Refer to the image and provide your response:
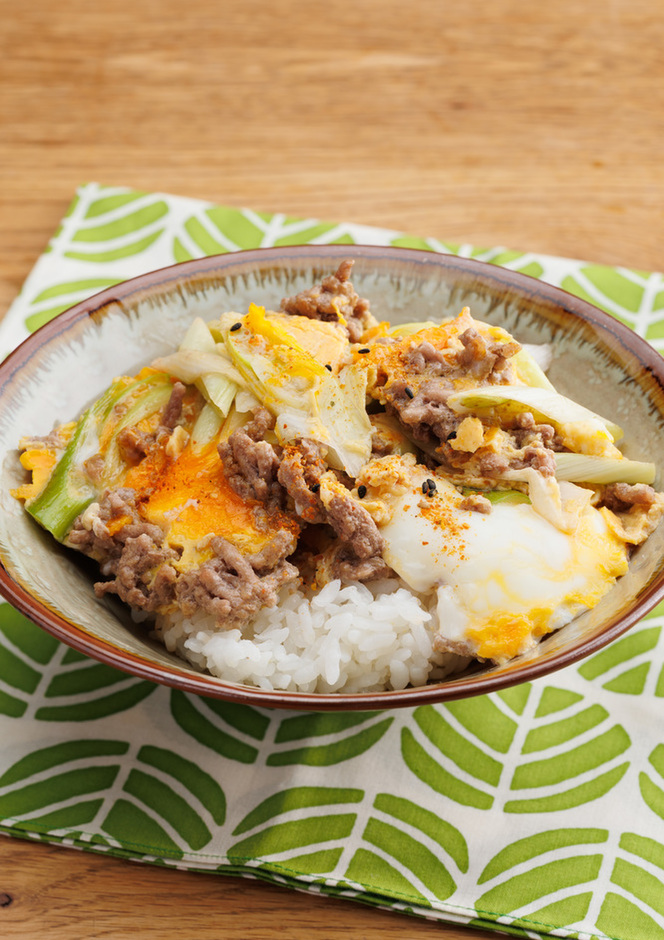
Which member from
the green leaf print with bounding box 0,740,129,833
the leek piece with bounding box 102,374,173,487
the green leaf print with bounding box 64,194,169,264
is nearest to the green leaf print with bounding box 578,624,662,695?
the green leaf print with bounding box 0,740,129,833

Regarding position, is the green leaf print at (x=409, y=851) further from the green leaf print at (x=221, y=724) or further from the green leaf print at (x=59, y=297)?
the green leaf print at (x=59, y=297)

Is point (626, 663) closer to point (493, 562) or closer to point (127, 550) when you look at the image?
point (493, 562)

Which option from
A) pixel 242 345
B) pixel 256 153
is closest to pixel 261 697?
pixel 242 345

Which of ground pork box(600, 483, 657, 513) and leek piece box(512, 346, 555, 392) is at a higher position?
leek piece box(512, 346, 555, 392)

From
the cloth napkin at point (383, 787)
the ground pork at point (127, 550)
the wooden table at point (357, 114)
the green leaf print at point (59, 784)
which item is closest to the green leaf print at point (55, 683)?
the cloth napkin at point (383, 787)

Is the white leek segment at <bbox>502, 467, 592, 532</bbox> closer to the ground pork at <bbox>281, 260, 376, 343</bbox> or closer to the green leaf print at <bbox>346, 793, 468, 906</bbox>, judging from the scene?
the ground pork at <bbox>281, 260, 376, 343</bbox>

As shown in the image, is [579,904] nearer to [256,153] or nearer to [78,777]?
[78,777]
